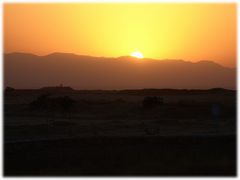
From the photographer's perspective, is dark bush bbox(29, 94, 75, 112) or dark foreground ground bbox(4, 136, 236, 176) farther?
dark bush bbox(29, 94, 75, 112)

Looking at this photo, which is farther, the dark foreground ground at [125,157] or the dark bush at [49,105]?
the dark bush at [49,105]

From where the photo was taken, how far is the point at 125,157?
19.0 meters

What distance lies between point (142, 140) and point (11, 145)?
5.27 meters

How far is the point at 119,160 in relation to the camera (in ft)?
61.0

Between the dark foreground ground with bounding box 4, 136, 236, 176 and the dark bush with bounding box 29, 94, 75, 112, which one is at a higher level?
the dark bush with bounding box 29, 94, 75, 112

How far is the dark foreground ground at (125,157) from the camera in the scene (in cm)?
1645

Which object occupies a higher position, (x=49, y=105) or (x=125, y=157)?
(x=49, y=105)

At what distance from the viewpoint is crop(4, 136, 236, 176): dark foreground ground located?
16.5 meters

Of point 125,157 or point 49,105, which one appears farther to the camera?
point 49,105

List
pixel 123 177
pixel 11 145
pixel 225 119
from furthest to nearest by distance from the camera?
pixel 225 119 < pixel 11 145 < pixel 123 177

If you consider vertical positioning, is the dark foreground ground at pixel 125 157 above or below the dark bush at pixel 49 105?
below

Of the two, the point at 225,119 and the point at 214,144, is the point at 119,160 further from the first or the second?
the point at 225,119

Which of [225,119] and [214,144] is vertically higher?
[225,119]

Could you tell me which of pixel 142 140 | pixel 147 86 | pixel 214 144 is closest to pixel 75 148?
pixel 142 140
